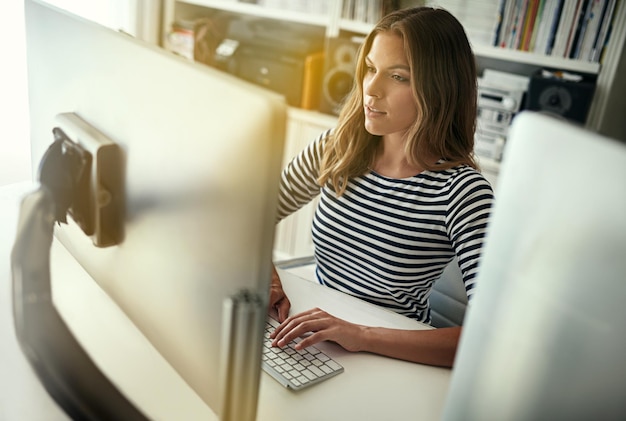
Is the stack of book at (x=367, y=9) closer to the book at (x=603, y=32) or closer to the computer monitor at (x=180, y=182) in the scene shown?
the book at (x=603, y=32)

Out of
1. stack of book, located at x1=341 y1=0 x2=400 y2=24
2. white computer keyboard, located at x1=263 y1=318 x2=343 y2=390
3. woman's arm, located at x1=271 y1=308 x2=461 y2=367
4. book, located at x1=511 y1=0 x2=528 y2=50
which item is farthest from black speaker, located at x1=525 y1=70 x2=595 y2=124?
white computer keyboard, located at x1=263 y1=318 x2=343 y2=390

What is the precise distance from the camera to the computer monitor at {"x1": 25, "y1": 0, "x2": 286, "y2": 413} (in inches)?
21.1

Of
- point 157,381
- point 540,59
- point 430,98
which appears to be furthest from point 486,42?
point 157,381

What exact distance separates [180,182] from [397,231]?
2.57ft

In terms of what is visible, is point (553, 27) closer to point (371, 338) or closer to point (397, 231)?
point (397, 231)

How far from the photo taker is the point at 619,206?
0.42 meters

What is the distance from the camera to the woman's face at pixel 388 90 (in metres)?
1.28

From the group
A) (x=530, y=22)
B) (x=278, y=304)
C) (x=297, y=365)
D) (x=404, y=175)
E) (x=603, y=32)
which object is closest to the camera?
(x=297, y=365)

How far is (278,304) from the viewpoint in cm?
115

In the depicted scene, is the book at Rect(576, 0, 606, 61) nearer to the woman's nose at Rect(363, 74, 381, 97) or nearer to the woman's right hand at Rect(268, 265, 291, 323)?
the woman's nose at Rect(363, 74, 381, 97)

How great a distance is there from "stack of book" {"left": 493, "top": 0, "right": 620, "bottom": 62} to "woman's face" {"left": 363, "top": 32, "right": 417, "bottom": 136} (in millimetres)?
1176

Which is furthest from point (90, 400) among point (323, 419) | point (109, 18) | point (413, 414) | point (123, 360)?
point (109, 18)

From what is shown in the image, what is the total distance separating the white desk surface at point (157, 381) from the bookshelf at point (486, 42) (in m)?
1.15

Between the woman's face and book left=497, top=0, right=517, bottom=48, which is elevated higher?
book left=497, top=0, right=517, bottom=48
